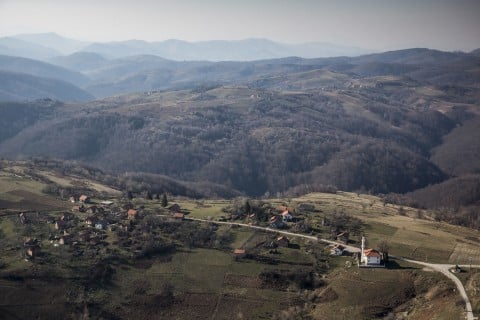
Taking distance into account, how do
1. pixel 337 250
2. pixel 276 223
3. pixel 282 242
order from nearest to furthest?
pixel 337 250 → pixel 282 242 → pixel 276 223

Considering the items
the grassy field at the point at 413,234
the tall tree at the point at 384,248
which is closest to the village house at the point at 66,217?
the grassy field at the point at 413,234

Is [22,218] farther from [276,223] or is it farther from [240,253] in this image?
[276,223]

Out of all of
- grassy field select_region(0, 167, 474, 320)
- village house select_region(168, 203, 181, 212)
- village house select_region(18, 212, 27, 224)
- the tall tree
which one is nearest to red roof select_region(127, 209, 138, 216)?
grassy field select_region(0, 167, 474, 320)

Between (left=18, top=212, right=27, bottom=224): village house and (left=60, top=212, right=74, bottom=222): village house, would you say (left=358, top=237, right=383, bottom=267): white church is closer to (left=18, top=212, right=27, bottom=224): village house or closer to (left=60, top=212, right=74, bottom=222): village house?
(left=60, top=212, right=74, bottom=222): village house

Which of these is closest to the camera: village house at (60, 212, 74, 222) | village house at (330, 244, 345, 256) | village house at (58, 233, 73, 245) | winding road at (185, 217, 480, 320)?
winding road at (185, 217, 480, 320)

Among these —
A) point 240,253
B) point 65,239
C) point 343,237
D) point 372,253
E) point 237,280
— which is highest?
point 372,253

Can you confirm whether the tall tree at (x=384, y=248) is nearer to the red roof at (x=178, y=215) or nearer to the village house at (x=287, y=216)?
the village house at (x=287, y=216)

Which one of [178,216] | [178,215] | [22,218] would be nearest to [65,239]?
[22,218]

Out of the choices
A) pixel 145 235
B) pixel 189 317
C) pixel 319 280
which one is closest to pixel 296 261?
pixel 319 280

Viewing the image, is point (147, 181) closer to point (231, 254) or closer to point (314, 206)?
point (314, 206)

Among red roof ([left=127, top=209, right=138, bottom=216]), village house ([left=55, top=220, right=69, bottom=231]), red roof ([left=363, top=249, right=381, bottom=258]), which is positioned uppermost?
red roof ([left=363, top=249, right=381, bottom=258])

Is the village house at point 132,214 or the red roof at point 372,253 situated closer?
the red roof at point 372,253
